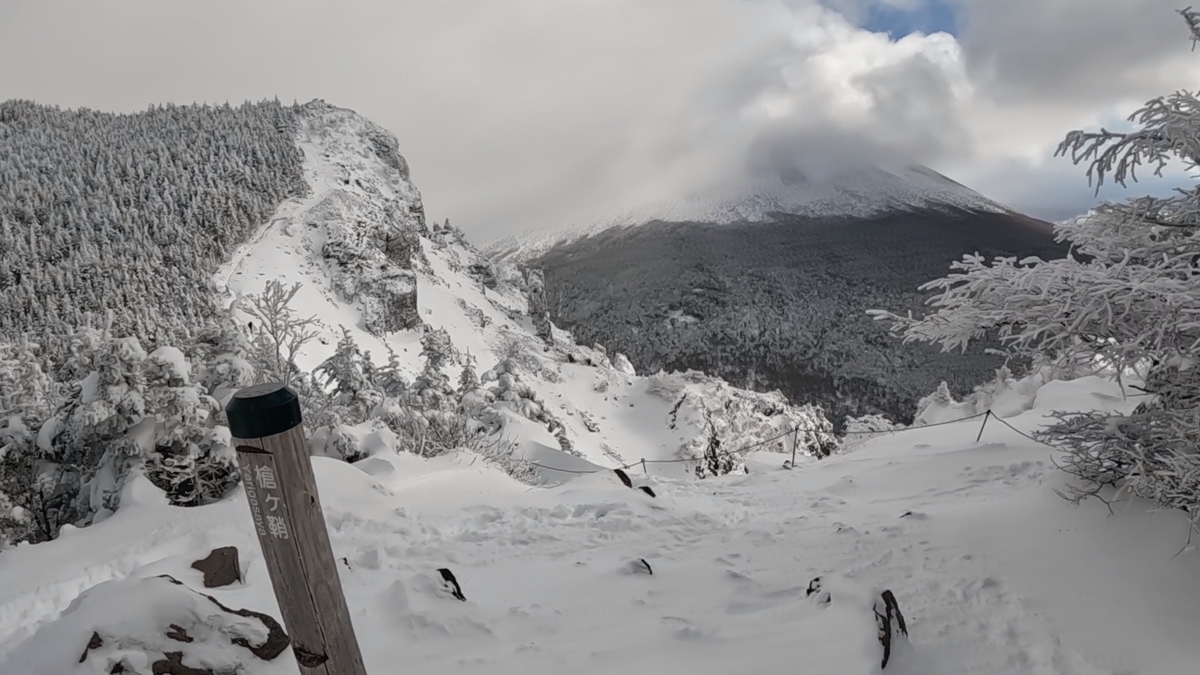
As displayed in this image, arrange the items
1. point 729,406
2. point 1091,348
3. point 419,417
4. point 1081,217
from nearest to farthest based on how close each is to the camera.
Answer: point 1091,348
point 1081,217
point 419,417
point 729,406

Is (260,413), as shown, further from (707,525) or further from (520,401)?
(520,401)

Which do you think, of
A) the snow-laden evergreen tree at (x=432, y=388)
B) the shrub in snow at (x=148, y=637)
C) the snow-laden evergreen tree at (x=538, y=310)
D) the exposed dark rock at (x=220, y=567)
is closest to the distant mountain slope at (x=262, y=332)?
the snow-laden evergreen tree at (x=432, y=388)

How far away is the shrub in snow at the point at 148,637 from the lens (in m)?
3.24

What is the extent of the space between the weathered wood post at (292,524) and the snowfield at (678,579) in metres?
1.67

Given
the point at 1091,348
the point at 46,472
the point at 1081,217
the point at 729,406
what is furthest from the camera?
the point at 729,406

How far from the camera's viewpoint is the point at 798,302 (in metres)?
143

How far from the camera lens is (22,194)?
46.0 metres

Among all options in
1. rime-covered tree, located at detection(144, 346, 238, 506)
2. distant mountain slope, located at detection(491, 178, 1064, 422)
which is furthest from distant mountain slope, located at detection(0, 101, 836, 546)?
distant mountain slope, located at detection(491, 178, 1064, 422)

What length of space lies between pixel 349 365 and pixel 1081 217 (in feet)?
58.5

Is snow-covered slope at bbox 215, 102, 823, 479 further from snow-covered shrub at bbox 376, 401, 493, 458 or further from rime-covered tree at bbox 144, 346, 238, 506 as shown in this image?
rime-covered tree at bbox 144, 346, 238, 506

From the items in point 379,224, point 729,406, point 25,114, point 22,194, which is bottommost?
point 729,406

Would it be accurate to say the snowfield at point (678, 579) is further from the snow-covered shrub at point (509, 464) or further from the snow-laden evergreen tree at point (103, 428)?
the snow-covered shrub at point (509, 464)

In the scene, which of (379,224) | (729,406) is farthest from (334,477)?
(379,224)

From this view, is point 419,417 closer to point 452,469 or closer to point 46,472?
point 452,469
